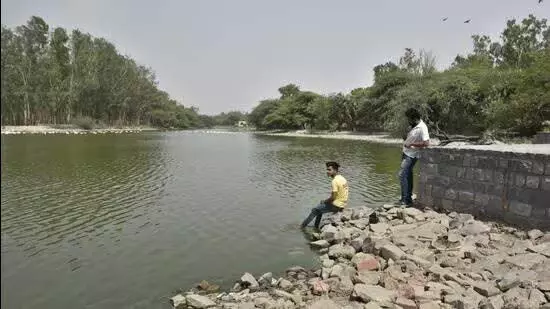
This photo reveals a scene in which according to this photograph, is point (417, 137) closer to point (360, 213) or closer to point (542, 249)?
point (360, 213)

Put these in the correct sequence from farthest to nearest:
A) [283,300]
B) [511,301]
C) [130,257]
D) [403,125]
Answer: [403,125], [130,257], [283,300], [511,301]

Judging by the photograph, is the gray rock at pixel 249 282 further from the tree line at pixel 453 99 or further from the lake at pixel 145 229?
the tree line at pixel 453 99

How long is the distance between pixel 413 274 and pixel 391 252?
747mm

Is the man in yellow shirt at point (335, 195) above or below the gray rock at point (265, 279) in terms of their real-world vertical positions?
above

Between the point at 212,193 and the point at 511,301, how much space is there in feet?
40.7

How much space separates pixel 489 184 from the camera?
9.70 meters

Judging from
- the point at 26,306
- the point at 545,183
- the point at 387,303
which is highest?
the point at 545,183

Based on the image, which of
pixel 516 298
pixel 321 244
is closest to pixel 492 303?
pixel 516 298

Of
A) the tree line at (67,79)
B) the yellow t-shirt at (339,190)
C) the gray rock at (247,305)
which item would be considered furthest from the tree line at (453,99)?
the tree line at (67,79)

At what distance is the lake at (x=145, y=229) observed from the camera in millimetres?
7840

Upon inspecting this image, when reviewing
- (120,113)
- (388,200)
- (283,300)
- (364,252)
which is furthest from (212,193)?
(120,113)

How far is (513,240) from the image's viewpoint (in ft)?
27.4

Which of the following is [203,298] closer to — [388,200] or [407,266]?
[407,266]

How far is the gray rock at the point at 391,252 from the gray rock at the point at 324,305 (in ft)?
6.34
